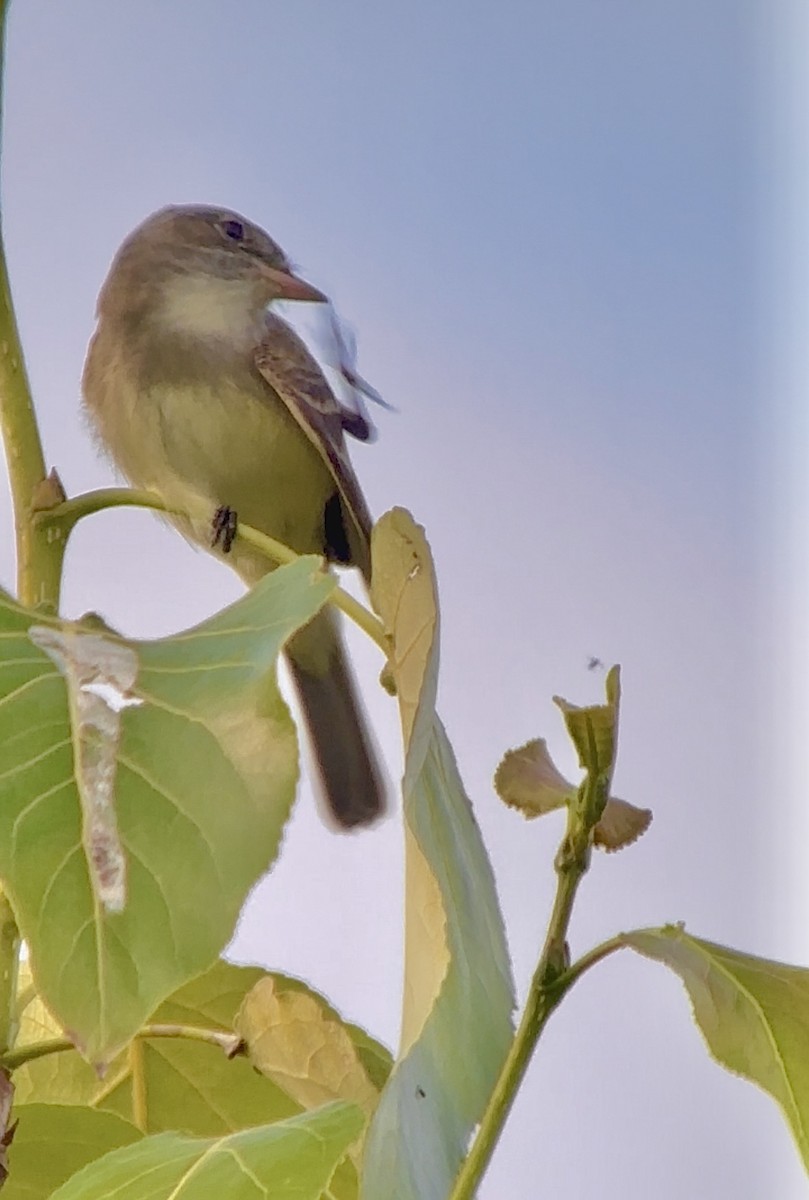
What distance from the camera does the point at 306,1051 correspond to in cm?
34

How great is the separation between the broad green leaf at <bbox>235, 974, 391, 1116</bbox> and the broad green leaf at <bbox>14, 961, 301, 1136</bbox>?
54mm

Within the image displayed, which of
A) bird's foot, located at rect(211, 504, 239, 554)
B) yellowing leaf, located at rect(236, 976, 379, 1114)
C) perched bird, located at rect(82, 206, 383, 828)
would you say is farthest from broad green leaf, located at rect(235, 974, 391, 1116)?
perched bird, located at rect(82, 206, 383, 828)

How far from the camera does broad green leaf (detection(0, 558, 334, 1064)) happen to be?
0.20 m

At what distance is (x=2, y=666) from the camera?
23 centimetres

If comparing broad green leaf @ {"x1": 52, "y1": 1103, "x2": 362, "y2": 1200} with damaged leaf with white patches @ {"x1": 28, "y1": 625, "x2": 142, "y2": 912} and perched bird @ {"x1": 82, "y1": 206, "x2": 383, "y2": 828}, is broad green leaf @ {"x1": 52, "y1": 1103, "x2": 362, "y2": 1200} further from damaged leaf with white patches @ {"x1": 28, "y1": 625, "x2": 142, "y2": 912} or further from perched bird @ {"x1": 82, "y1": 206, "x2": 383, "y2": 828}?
perched bird @ {"x1": 82, "y1": 206, "x2": 383, "y2": 828}

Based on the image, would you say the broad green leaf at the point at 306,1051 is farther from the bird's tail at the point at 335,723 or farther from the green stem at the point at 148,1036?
the bird's tail at the point at 335,723

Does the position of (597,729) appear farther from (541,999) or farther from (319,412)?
(319,412)

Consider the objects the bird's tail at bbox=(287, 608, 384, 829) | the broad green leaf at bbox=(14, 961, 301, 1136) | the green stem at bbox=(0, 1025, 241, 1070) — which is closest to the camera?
the green stem at bbox=(0, 1025, 241, 1070)

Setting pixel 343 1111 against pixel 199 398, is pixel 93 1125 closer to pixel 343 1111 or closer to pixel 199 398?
pixel 343 1111

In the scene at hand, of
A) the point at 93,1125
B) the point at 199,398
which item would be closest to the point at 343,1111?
the point at 93,1125

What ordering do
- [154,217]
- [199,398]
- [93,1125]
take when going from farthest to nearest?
[154,217], [199,398], [93,1125]

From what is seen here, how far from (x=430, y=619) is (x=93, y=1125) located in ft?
0.56

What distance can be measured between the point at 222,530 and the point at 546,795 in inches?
15.5

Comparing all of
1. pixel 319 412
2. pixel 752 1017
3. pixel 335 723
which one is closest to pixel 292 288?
pixel 319 412
